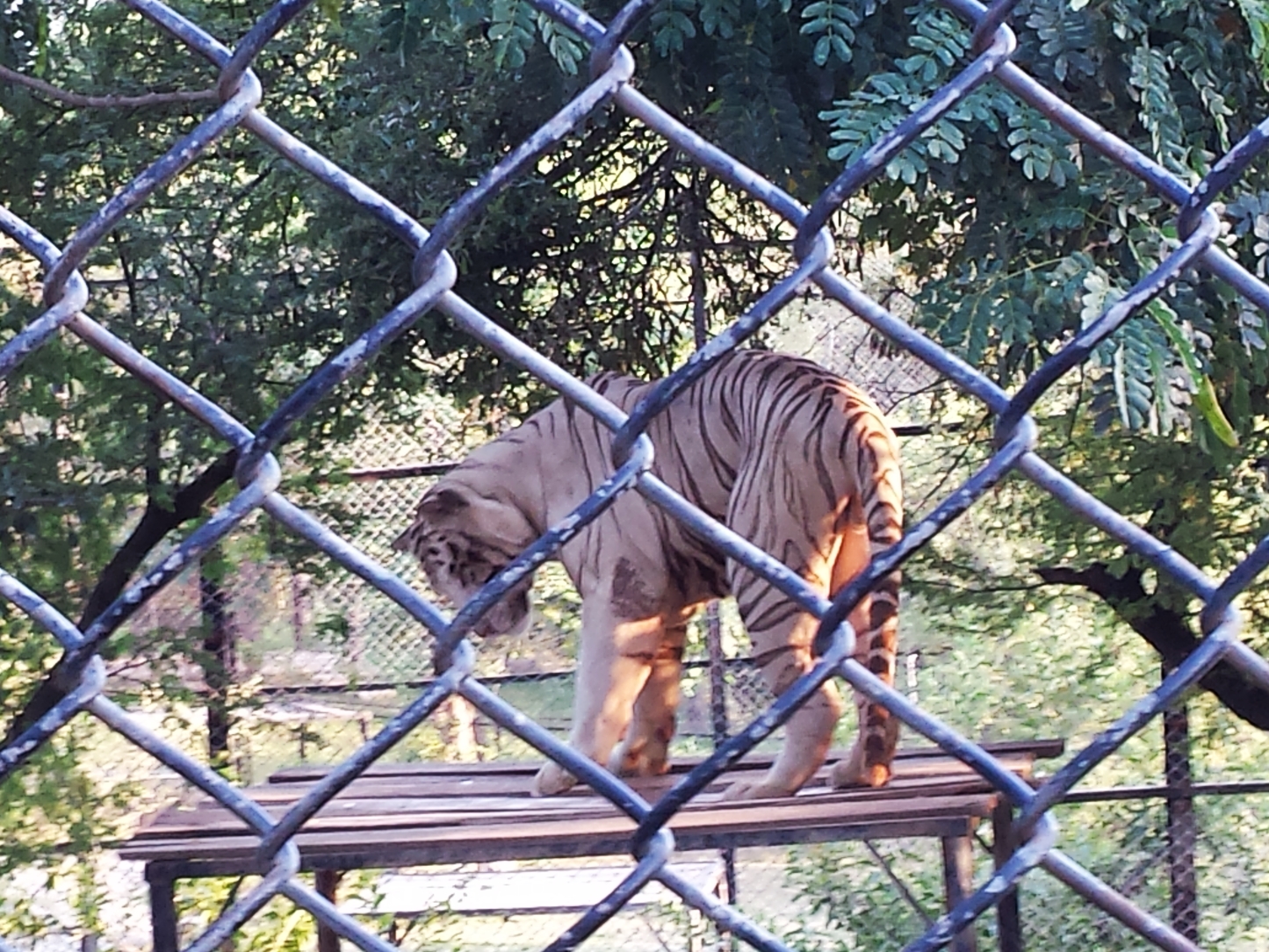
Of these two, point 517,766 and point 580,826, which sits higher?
point 517,766

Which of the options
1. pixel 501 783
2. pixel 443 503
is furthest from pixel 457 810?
pixel 443 503

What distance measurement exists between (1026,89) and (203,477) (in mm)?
3232

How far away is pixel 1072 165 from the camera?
1695 mm

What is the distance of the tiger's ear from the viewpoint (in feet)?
8.48

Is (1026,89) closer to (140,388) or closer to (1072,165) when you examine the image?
(1072,165)

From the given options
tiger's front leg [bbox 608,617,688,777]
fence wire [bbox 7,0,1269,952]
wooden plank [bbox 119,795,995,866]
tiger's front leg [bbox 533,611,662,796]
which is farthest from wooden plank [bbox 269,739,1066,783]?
fence wire [bbox 7,0,1269,952]

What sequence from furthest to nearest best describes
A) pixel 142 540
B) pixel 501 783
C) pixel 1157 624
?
pixel 142 540 → pixel 1157 624 → pixel 501 783

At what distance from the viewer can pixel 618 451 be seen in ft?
2.32

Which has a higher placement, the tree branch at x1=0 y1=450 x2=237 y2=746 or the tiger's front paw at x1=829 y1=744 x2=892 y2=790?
the tree branch at x1=0 y1=450 x2=237 y2=746

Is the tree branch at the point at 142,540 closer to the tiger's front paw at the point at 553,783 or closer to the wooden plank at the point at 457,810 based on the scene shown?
the wooden plank at the point at 457,810

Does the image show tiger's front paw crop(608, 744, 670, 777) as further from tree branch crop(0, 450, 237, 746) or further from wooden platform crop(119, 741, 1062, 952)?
tree branch crop(0, 450, 237, 746)

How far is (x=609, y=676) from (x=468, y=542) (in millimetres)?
406

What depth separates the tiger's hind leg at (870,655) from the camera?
2.12m

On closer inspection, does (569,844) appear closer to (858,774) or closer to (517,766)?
(858,774)
